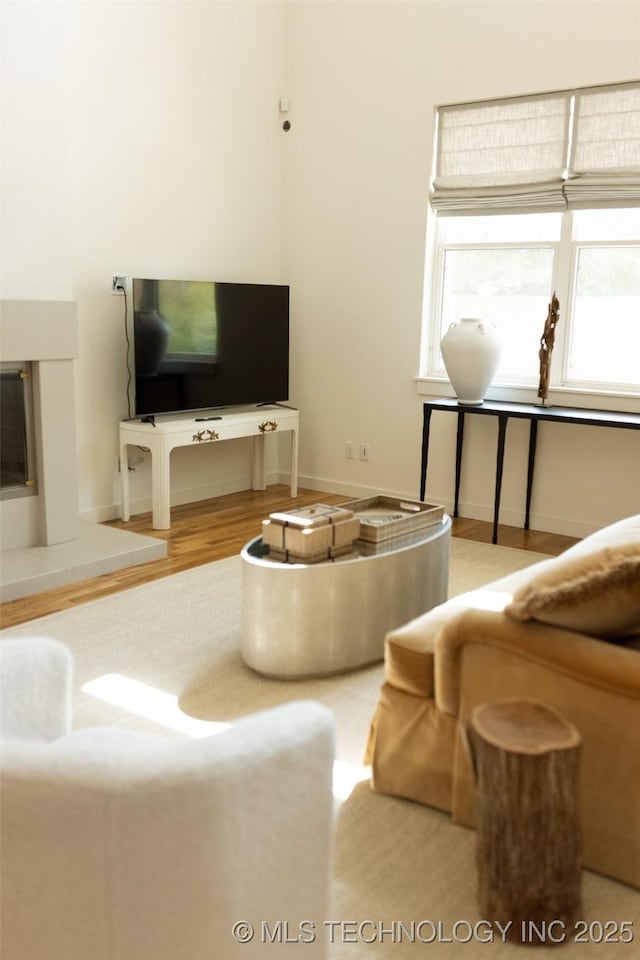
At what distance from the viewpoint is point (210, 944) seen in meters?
1.21

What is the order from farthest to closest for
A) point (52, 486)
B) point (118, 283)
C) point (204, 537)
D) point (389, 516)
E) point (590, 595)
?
point (118, 283), point (204, 537), point (52, 486), point (389, 516), point (590, 595)

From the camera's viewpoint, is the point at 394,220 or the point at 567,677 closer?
the point at 567,677

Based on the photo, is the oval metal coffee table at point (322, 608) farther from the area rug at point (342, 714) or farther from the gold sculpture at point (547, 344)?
the gold sculpture at point (547, 344)

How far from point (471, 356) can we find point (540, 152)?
3.82 ft

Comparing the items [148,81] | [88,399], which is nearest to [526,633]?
[88,399]

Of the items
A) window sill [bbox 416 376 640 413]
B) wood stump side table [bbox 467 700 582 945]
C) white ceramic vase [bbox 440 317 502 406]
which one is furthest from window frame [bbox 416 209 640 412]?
wood stump side table [bbox 467 700 582 945]

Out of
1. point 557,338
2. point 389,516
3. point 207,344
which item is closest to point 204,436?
point 207,344

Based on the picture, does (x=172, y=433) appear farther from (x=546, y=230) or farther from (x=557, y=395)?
(x=546, y=230)

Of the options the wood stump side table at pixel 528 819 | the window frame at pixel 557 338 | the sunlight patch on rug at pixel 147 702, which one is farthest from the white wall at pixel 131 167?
the wood stump side table at pixel 528 819

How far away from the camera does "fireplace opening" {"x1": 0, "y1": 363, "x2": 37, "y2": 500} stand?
4055 millimetres

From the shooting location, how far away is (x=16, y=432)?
4.14m

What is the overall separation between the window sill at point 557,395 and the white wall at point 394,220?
13cm

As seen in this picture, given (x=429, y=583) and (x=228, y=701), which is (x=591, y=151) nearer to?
(x=429, y=583)

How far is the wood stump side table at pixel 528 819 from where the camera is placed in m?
1.69
